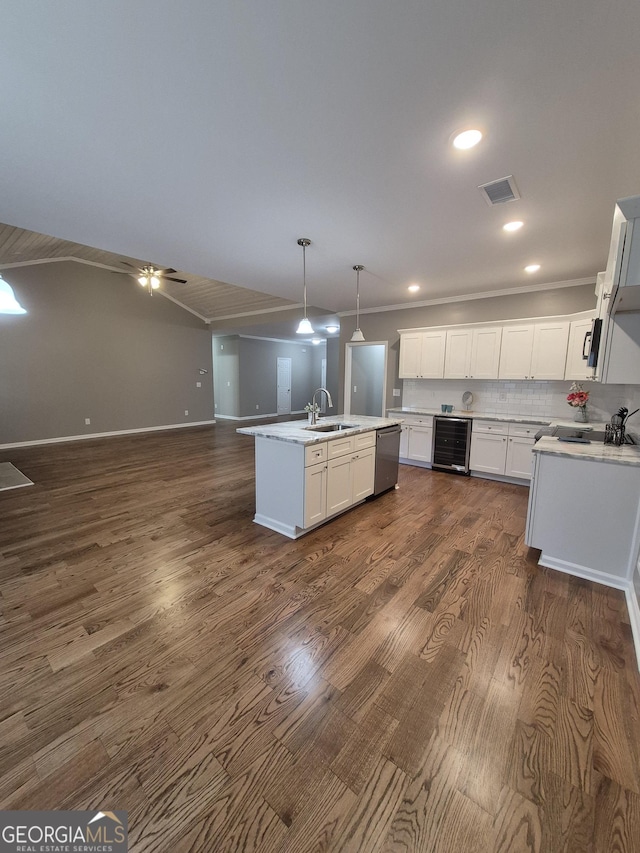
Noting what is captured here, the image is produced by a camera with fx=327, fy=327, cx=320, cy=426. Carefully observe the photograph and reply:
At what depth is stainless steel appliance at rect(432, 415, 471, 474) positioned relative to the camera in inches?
191

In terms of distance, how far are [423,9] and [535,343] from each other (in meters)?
4.06

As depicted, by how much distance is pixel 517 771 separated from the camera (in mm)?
1215

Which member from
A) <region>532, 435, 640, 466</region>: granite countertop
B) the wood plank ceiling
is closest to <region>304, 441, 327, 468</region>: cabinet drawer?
<region>532, 435, 640, 466</region>: granite countertop

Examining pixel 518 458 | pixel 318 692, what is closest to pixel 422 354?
pixel 518 458

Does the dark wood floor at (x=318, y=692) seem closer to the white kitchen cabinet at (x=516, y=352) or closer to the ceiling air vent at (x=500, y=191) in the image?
the ceiling air vent at (x=500, y=191)

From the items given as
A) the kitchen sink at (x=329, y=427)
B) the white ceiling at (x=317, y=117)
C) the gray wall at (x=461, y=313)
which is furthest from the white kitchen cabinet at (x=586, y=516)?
the gray wall at (x=461, y=313)

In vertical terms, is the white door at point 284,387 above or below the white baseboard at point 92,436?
above

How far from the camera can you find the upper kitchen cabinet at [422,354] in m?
5.22

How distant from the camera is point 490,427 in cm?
466

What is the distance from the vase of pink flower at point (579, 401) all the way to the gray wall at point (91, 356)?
8.46m

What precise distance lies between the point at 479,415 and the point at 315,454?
3.09 m

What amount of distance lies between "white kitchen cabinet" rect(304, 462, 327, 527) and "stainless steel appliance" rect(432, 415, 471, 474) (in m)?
2.76

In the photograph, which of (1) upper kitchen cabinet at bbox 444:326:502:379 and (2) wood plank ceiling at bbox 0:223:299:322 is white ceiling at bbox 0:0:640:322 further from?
(2) wood plank ceiling at bbox 0:223:299:322

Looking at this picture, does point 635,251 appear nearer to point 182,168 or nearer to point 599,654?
point 599,654
